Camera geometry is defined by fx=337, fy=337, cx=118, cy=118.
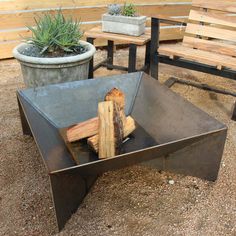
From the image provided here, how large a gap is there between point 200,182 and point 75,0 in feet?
8.47

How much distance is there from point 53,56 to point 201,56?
1114 mm

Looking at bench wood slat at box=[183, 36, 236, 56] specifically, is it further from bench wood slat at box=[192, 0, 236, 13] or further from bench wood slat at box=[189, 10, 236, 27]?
bench wood slat at box=[192, 0, 236, 13]

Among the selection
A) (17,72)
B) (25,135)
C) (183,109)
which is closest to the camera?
(183,109)

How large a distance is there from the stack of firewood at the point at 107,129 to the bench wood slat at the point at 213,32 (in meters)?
1.39

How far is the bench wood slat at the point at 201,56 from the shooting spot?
2482mm

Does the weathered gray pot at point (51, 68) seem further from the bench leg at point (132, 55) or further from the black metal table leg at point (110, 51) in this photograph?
the black metal table leg at point (110, 51)

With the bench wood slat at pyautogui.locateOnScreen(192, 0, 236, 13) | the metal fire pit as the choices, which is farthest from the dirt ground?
the bench wood slat at pyautogui.locateOnScreen(192, 0, 236, 13)

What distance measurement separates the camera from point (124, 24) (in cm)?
290

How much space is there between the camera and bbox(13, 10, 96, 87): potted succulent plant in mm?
2316

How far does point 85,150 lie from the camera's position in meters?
1.79

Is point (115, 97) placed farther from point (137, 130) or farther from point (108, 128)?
point (137, 130)

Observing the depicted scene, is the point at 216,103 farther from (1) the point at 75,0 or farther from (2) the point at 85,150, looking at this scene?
(1) the point at 75,0

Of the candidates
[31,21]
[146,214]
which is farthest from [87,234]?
[31,21]

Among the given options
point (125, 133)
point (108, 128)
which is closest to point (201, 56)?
point (125, 133)
